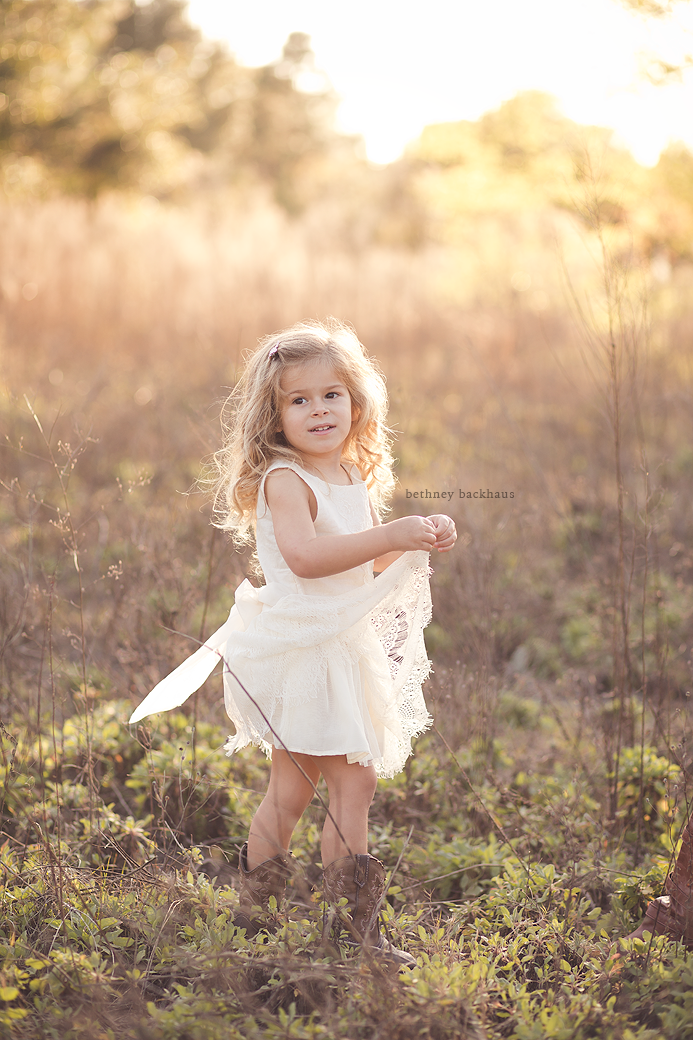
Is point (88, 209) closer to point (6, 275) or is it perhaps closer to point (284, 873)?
point (6, 275)

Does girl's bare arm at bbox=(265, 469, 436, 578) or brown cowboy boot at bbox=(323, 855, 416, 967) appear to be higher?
girl's bare arm at bbox=(265, 469, 436, 578)

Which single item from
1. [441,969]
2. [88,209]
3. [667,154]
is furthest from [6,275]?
[667,154]

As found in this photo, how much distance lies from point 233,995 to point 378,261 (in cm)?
1104

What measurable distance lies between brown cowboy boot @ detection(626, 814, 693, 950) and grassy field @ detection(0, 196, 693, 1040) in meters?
0.10

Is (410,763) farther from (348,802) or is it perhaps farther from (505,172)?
(505,172)

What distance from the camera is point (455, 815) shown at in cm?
272

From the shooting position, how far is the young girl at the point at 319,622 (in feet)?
6.07

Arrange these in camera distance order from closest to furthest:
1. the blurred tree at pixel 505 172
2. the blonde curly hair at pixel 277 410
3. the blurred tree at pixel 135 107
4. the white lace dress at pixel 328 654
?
the white lace dress at pixel 328 654, the blonde curly hair at pixel 277 410, the blurred tree at pixel 135 107, the blurred tree at pixel 505 172

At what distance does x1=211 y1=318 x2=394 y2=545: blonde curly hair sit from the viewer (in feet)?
6.59

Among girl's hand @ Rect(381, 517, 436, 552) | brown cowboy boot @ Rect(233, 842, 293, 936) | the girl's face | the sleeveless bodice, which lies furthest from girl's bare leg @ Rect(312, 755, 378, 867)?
the girl's face

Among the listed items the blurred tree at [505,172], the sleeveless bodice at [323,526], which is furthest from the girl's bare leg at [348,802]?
the blurred tree at [505,172]

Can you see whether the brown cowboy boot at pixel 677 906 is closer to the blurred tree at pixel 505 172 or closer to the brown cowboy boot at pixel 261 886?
the brown cowboy boot at pixel 261 886

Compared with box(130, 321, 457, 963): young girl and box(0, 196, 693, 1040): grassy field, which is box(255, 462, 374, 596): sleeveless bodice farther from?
box(0, 196, 693, 1040): grassy field

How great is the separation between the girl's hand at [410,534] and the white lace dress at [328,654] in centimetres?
17
